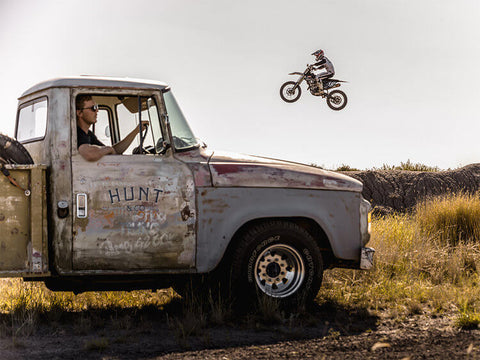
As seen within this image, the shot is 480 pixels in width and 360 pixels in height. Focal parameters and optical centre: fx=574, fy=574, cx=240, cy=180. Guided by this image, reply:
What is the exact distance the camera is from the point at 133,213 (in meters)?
5.45

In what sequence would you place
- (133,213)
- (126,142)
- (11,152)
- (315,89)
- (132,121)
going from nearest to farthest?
(11,152)
(133,213)
(126,142)
(132,121)
(315,89)

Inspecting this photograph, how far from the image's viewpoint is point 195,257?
5.56 metres

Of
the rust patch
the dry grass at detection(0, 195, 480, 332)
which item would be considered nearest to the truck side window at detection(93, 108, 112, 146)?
the rust patch

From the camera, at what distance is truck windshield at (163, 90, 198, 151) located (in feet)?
18.7

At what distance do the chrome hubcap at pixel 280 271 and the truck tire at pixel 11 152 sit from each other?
2496 millimetres

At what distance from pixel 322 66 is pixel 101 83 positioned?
14142 millimetres

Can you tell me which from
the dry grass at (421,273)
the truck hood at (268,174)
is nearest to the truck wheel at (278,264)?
the truck hood at (268,174)

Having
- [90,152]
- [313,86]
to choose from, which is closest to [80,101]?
[90,152]

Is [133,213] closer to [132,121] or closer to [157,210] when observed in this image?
[157,210]

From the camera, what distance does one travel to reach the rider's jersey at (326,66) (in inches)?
723

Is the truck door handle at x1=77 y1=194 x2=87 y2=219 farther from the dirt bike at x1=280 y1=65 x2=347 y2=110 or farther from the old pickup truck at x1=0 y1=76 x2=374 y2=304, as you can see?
the dirt bike at x1=280 y1=65 x2=347 y2=110

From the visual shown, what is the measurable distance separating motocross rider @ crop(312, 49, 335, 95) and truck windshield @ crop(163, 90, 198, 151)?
505 inches

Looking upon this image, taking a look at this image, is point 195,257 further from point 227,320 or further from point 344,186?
point 344,186

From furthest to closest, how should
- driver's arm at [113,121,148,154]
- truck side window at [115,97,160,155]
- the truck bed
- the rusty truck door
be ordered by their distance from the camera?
1. driver's arm at [113,121,148,154]
2. truck side window at [115,97,160,155]
3. the rusty truck door
4. the truck bed
